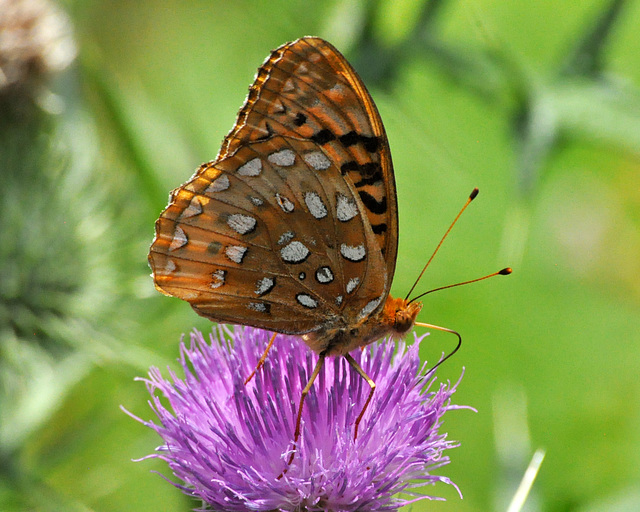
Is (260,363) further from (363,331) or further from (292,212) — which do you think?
(292,212)

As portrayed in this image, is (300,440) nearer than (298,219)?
Yes

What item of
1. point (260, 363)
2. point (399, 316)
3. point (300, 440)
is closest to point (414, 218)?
point (399, 316)

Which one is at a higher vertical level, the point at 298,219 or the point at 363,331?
the point at 298,219

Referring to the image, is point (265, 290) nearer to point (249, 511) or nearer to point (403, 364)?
point (403, 364)

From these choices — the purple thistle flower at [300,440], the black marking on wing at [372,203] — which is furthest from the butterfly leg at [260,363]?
the black marking on wing at [372,203]

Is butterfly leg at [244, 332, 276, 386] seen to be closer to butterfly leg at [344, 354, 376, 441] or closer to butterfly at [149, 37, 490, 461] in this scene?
butterfly at [149, 37, 490, 461]

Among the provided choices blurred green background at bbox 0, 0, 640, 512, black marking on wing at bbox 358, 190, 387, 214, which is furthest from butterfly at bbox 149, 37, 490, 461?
blurred green background at bbox 0, 0, 640, 512

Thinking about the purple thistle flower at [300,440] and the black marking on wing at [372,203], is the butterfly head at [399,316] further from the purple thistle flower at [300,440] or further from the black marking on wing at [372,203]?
the black marking on wing at [372,203]
